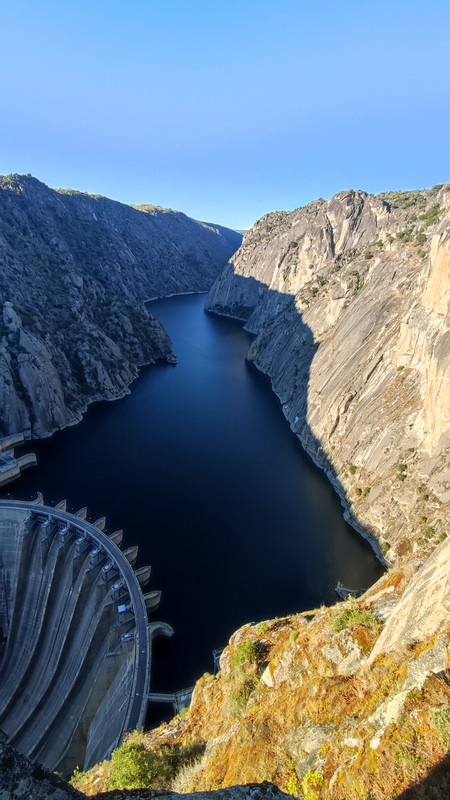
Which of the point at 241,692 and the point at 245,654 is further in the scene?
the point at 245,654

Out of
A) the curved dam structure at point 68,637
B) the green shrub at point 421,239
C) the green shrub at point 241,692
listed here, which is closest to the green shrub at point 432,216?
the green shrub at point 421,239

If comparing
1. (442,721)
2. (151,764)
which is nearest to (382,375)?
(151,764)

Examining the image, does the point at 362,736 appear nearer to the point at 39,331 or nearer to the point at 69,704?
the point at 69,704

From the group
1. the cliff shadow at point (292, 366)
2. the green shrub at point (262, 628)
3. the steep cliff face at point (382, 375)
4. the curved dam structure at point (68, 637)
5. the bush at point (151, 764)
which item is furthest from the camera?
the cliff shadow at point (292, 366)

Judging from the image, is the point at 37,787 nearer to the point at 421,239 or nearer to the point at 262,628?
the point at 262,628

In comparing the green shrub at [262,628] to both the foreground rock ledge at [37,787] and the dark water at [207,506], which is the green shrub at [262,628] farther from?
the dark water at [207,506]

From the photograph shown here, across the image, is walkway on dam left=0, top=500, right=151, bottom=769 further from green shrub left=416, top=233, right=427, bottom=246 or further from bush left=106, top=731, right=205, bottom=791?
green shrub left=416, top=233, right=427, bottom=246

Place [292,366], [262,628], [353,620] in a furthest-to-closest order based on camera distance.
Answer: [292,366]
[262,628]
[353,620]
